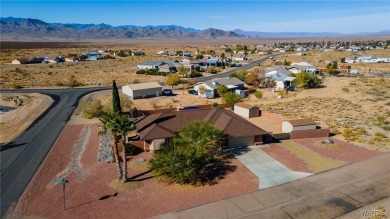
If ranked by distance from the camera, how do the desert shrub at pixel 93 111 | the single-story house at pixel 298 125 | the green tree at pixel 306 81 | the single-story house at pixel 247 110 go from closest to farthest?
the single-story house at pixel 298 125 < the desert shrub at pixel 93 111 < the single-story house at pixel 247 110 < the green tree at pixel 306 81

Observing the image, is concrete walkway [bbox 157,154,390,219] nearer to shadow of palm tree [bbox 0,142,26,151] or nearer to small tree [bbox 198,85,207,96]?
shadow of palm tree [bbox 0,142,26,151]

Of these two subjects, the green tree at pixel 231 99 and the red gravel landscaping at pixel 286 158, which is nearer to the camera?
the red gravel landscaping at pixel 286 158

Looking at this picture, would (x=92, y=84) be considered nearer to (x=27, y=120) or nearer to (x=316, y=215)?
(x=27, y=120)

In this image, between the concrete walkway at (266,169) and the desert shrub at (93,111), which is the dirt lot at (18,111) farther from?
the concrete walkway at (266,169)

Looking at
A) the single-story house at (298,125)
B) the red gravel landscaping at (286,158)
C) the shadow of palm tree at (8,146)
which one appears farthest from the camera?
the single-story house at (298,125)

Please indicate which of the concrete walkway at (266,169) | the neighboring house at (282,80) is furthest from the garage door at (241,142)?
the neighboring house at (282,80)

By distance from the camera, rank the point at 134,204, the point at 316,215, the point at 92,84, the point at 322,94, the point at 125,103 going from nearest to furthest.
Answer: the point at 316,215
the point at 134,204
the point at 125,103
the point at 322,94
the point at 92,84

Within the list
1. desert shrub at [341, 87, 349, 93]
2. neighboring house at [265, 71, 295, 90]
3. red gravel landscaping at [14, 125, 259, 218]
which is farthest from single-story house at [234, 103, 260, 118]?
desert shrub at [341, 87, 349, 93]

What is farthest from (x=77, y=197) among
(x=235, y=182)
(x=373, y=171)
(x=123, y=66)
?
(x=123, y=66)
